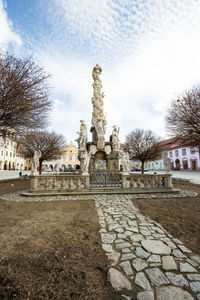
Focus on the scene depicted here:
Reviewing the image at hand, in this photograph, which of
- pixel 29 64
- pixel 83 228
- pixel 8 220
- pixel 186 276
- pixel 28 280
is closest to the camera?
pixel 28 280

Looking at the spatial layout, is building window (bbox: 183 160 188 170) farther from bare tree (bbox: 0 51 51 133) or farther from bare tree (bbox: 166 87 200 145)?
bare tree (bbox: 0 51 51 133)

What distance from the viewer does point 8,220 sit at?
3.84 m

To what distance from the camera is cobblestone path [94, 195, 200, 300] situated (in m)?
1.65

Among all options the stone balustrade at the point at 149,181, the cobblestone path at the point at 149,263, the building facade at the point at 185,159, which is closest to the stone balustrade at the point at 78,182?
the stone balustrade at the point at 149,181

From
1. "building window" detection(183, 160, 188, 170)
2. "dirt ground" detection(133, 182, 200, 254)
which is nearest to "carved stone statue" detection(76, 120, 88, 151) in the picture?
"dirt ground" detection(133, 182, 200, 254)

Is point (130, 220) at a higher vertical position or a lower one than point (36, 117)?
lower

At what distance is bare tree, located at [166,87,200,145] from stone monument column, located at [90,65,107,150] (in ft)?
20.2

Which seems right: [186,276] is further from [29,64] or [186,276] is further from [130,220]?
[29,64]

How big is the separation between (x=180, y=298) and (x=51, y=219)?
3.37 m

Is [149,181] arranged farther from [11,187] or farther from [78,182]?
[11,187]

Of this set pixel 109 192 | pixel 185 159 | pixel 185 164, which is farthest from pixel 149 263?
pixel 185 164

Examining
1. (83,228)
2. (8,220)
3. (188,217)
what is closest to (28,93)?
(8,220)

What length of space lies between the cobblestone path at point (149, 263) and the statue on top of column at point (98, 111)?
10.1 m

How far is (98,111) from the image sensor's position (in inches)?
595
